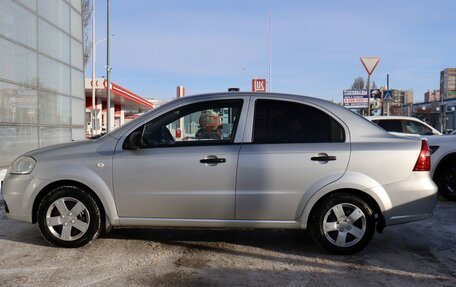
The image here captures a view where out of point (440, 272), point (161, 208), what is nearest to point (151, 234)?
point (161, 208)

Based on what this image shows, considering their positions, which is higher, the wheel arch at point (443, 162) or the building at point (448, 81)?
the building at point (448, 81)

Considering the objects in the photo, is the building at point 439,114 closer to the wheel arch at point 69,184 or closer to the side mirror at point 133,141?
the side mirror at point 133,141

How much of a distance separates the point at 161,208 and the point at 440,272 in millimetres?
2870

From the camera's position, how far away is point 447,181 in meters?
8.85

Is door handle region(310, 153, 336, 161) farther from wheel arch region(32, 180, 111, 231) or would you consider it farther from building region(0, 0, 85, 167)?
building region(0, 0, 85, 167)

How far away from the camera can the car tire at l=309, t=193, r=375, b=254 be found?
16.7 ft

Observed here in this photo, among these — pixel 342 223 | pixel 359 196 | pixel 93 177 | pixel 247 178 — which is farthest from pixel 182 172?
pixel 359 196

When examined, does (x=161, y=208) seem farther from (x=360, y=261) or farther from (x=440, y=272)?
(x=440, y=272)

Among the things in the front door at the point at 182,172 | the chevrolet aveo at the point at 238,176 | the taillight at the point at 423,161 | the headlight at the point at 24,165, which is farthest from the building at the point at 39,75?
the taillight at the point at 423,161

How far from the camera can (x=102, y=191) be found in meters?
5.21

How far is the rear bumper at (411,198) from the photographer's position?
5.09m

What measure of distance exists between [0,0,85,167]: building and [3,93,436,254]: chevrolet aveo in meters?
9.91

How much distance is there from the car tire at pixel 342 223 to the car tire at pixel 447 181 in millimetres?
4431

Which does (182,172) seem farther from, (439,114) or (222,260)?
(439,114)
